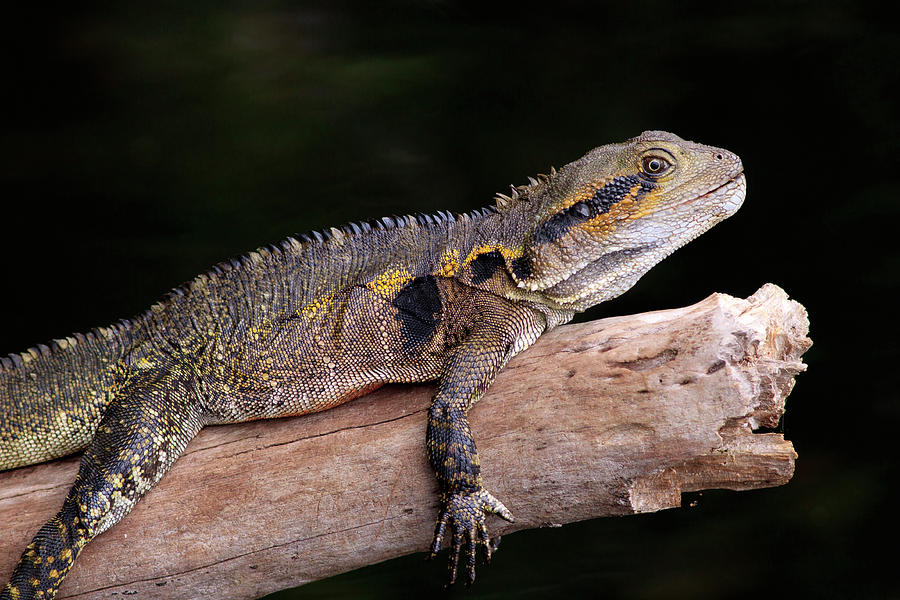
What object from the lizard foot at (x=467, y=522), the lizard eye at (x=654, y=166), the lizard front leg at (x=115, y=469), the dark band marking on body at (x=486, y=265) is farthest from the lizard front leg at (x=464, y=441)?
the lizard front leg at (x=115, y=469)

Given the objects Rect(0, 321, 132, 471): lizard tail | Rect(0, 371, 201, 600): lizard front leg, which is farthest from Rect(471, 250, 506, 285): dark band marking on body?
Rect(0, 321, 132, 471): lizard tail

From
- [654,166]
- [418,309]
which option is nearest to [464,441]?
[418,309]

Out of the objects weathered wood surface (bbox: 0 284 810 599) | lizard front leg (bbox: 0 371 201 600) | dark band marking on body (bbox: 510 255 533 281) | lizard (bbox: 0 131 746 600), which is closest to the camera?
weathered wood surface (bbox: 0 284 810 599)

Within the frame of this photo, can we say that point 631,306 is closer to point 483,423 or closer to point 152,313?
point 483,423

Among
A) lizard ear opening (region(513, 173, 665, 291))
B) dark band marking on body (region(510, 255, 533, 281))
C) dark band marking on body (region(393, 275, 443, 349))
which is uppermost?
lizard ear opening (region(513, 173, 665, 291))

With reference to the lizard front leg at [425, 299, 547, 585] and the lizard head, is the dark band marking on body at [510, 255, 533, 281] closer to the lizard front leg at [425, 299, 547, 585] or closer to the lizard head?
the lizard head

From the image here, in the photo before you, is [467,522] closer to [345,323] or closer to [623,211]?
[345,323]

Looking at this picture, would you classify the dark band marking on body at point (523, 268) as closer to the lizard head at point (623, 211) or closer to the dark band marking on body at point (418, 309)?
the lizard head at point (623, 211)

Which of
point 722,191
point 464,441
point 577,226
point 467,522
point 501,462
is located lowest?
point 467,522
